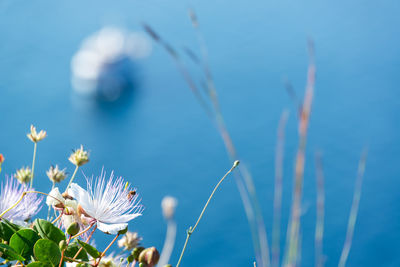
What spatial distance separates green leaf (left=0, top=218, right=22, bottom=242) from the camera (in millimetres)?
352

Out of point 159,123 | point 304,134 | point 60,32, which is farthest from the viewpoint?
point 60,32

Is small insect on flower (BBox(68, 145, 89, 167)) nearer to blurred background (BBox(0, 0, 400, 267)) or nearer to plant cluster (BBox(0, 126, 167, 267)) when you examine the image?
plant cluster (BBox(0, 126, 167, 267))

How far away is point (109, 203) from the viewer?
0.36 m

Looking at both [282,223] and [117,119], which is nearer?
[282,223]

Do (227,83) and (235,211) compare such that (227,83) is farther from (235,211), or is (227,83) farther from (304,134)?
(304,134)

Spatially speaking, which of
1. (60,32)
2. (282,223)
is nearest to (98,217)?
(282,223)

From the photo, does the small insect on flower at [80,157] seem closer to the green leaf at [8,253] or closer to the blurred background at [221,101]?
the green leaf at [8,253]

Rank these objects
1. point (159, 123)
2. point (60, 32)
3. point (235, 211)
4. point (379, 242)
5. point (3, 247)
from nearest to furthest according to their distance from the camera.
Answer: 1. point (3, 247)
2. point (379, 242)
3. point (235, 211)
4. point (159, 123)
5. point (60, 32)

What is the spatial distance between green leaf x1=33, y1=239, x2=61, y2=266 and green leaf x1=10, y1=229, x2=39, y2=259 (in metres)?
0.02

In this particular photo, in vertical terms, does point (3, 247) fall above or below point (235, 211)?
below

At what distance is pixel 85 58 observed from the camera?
12.5 metres

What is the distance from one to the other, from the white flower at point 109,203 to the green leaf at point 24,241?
3 cm

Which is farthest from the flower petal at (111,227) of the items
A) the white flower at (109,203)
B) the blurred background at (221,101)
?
the blurred background at (221,101)

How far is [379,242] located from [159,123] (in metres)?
5.24
